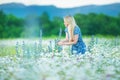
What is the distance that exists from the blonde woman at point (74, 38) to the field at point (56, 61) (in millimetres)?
40

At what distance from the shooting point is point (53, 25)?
3.33 meters

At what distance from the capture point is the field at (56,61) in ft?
10.2

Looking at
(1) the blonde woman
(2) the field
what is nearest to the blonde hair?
(1) the blonde woman

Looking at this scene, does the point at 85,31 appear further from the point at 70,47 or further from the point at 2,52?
the point at 2,52

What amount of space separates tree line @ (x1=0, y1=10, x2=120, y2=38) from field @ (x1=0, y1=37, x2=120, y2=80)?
6cm

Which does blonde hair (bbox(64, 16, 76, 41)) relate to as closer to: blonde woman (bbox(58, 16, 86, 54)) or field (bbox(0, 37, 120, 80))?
blonde woman (bbox(58, 16, 86, 54))

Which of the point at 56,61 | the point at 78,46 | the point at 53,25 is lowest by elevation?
the point at 56,61

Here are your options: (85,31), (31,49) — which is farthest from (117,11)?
(31,49)

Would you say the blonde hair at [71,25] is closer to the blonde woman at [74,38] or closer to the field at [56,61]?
the blonde woman at [74,38]

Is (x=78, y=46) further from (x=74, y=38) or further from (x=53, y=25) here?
(x=53, y=25)

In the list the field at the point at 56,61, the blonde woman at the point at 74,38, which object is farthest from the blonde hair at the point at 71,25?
the field at the point at 56,61

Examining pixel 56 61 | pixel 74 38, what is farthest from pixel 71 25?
pixel 56 61

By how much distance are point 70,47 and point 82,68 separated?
214 mm

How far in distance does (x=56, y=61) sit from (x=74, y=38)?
9.2 inches
